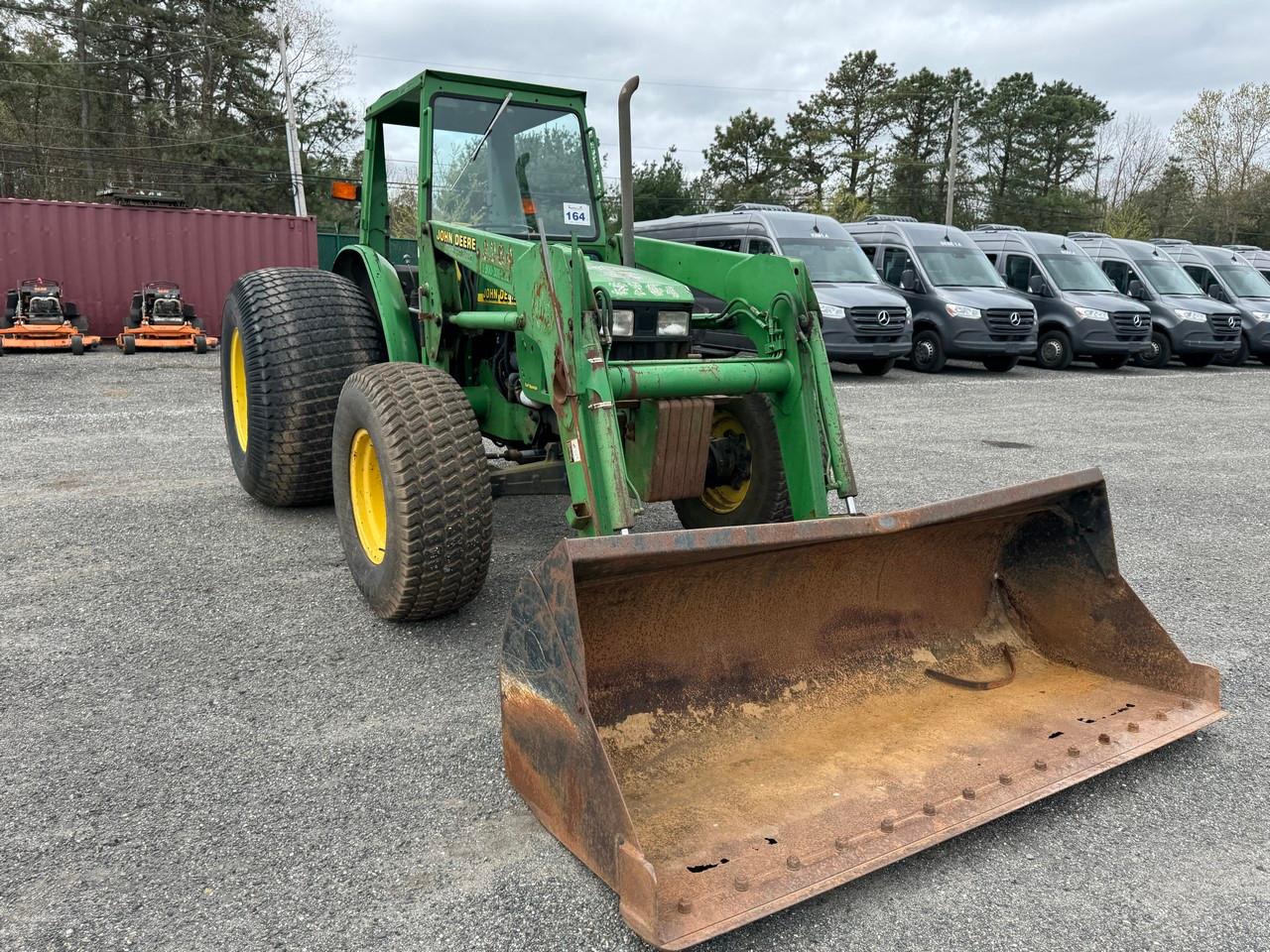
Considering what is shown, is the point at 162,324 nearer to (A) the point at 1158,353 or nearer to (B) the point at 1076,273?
(B) the point at 1076,273

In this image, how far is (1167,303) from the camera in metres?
18.4

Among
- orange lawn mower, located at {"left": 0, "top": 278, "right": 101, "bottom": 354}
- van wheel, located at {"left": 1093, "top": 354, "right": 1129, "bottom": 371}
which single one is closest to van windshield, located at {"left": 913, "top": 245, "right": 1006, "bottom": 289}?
van wheel, located at {"left": 1093, "top": 354, "right": 1129, "bottom": 371}

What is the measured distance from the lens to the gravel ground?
2.29 m

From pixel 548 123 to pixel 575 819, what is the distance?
379 cm

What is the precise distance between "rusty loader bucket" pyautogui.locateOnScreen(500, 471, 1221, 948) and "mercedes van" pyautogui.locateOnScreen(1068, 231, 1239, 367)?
15.9 m

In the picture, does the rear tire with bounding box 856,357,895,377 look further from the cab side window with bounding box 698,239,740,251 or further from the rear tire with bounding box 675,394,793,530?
the rear tire with bounding box 675,394,793,530

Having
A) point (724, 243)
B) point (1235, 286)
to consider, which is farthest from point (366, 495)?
point (1235, 286)

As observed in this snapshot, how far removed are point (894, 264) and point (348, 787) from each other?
1523 centimetres

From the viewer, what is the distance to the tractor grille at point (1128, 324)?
1678 centimetres

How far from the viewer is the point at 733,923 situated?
2.12m

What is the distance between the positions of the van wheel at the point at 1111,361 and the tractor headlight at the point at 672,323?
15016 millimetres

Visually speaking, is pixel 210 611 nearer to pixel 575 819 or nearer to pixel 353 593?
pixel 353 593

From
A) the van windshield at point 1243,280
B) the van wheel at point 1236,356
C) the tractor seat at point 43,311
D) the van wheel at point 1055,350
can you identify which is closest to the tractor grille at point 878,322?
the van wheel at point 1055,350

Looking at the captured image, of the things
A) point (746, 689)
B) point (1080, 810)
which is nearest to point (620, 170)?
point (746, 689)
